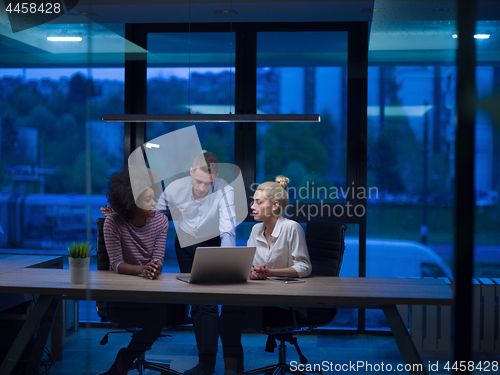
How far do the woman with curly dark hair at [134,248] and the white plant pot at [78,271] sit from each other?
23 centimetres

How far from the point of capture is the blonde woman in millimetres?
2602

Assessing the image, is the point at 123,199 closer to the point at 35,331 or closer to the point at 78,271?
the point at 78,271

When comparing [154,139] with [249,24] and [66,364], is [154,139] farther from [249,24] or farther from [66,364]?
[66,364]

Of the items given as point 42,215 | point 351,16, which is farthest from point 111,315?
point 351,16

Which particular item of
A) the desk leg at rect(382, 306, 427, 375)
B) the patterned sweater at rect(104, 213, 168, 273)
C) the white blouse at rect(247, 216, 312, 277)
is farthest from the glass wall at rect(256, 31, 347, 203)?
the desk leg at rect(382, 306, 427, 375)

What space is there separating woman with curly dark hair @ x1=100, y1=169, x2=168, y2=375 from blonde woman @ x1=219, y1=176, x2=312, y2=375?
46cm

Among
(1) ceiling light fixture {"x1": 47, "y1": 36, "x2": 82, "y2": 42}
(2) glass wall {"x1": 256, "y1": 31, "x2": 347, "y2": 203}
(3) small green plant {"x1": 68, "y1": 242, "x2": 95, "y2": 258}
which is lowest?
(3) small green plant {"x1": 68, "y1": 242, "x2": 95, "y2": 258}

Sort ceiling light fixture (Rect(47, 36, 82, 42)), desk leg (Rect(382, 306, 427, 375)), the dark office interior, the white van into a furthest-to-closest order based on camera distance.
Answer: ceiling light fixture (Rect(47, 36, 82, 42)) → the white van → the dark office interior → desk leg (Rect(382, 306, 427, 375))

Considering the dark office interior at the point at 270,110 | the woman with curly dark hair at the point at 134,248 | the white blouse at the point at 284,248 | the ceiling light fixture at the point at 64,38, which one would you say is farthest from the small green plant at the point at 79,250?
the ceiling light fixture at the point at 64,38

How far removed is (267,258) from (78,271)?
3.66 ft

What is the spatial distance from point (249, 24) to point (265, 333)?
9.54ft

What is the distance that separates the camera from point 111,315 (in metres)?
2.72

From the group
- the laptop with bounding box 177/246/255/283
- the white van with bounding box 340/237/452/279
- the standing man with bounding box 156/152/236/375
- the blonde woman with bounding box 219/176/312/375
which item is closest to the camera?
the laptop with bounding box 177/246/255/283

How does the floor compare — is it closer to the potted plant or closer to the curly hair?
the potted plant
